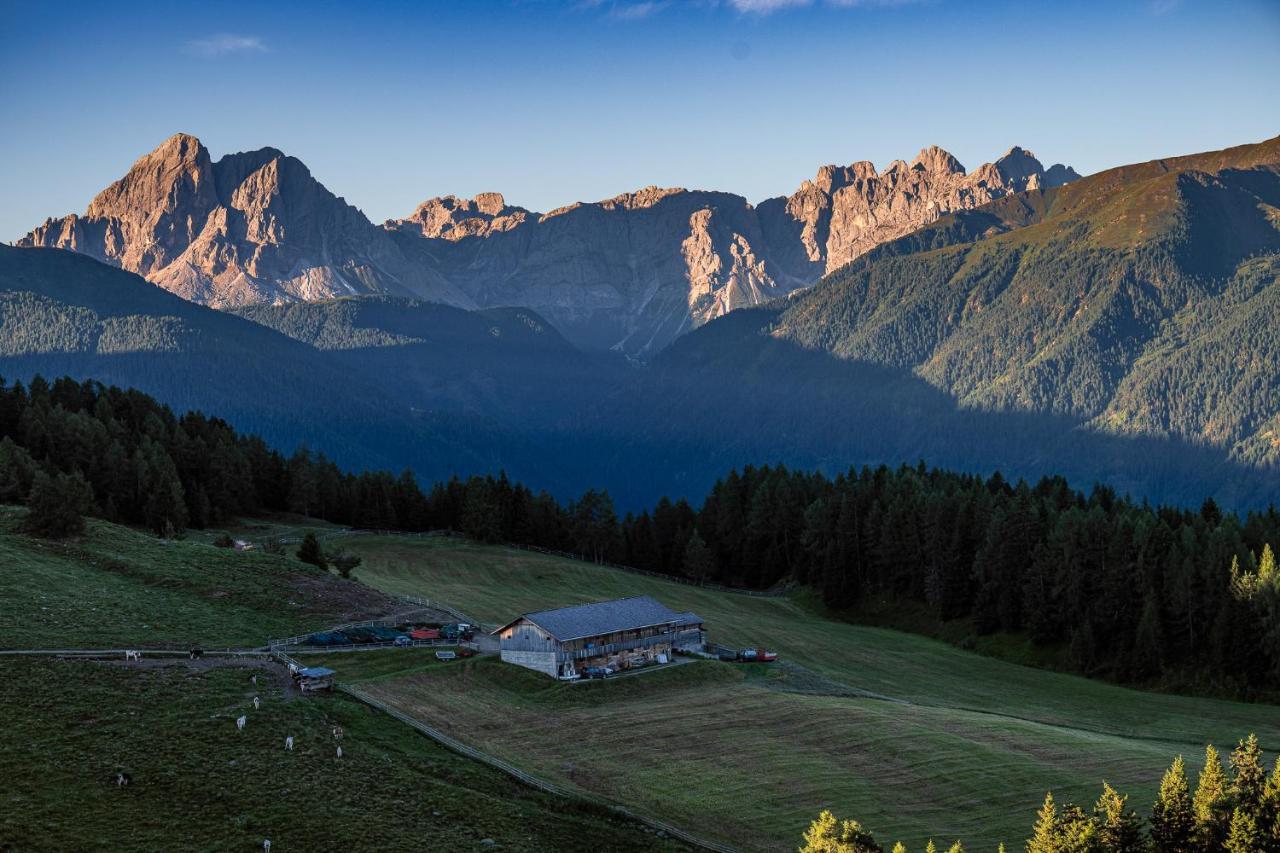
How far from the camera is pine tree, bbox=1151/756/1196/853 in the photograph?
4728cm

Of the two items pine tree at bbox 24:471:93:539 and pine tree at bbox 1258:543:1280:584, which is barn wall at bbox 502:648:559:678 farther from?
pine tree at bbox 1258:543:1280:584

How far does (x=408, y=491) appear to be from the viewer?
6417 inches

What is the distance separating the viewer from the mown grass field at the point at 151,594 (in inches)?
2980

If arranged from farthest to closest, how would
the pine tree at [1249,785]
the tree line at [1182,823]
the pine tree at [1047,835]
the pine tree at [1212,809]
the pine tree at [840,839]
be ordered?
1. the pine tree at [1249,785]
2. the pine tree at [1212,809]
3. the pine tree at [1047,835]
4. the tree line at [1182,823]
5. the pine tree at [840,839]

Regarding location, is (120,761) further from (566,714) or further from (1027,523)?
(1027,523)

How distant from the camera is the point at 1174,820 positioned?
47.6m

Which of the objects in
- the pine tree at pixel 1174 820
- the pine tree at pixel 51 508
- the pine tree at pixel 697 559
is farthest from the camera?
the pine tree at pixel 697 559

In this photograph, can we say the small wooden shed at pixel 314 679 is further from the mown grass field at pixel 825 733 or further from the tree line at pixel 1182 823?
the tree line at pixel 1182 823

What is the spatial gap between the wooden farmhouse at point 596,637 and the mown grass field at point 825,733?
2079 millimetres

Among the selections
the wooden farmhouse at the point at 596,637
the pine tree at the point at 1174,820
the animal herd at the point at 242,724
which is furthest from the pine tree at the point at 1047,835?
the wooden farmhouse at the point at 596,637

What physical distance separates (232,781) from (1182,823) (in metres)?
42.3

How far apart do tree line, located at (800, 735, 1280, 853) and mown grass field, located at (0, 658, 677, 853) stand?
16.5m

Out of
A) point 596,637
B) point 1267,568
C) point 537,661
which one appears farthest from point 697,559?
point 537,661

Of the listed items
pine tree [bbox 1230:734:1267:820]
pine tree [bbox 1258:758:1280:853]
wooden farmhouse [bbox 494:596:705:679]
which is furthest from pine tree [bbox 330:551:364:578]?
pine tree [bbox 1258:758:1280:853]
